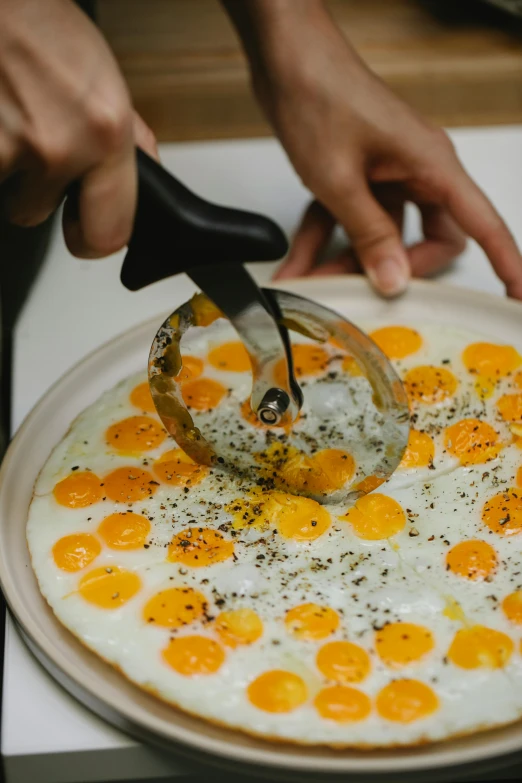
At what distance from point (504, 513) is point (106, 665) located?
0.64 m

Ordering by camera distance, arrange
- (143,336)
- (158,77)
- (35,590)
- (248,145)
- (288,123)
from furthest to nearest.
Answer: (158,77) → (248,145) → (288,123) → (143,336) → (35,590)

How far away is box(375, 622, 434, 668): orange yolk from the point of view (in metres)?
1.17

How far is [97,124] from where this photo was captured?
0.98 meters

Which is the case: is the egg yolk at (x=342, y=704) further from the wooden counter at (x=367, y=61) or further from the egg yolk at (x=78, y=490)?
the wooden counter at (x=367, y=61)

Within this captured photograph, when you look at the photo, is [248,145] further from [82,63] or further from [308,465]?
[82,63]

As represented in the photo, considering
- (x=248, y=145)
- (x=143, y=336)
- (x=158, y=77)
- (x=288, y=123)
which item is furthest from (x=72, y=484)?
(x=158, y=77)

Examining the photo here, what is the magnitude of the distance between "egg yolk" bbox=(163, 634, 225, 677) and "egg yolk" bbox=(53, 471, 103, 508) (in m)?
0.31

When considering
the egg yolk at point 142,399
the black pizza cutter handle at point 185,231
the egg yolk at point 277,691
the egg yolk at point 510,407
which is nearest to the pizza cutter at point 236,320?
the black pizza cutter handle at point 185,231

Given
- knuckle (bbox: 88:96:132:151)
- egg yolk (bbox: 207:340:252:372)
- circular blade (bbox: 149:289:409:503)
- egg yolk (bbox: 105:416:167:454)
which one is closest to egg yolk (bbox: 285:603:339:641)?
circular blade (bbox: 149:289:409:503)

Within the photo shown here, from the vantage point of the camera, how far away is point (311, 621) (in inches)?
47.8

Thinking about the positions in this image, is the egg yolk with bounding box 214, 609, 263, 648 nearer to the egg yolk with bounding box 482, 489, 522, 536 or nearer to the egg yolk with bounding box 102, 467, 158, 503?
the egg yolk with bounding box 102, 467, 158, 503

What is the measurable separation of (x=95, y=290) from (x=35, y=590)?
82 centimetres

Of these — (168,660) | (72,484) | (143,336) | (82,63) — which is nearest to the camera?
(82,63)

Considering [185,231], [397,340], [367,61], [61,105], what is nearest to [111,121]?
[61,105]
